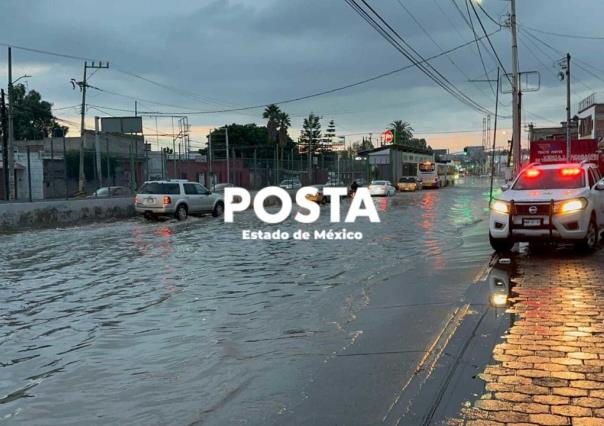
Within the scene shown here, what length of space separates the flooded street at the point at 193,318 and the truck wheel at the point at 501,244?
1.18 feet

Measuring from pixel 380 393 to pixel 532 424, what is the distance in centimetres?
117

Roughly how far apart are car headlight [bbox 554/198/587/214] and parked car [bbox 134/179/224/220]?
1579 cm

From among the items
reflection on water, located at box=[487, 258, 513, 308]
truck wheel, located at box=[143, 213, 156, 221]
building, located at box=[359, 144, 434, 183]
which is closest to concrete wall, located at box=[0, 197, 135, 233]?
truck wheel, located at box=[143, 213, 156, 221]

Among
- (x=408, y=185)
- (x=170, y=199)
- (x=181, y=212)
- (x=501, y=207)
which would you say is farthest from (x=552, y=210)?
(x=408, y=185)

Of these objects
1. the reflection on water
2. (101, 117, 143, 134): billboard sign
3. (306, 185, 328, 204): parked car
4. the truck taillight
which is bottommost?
the reflection on water

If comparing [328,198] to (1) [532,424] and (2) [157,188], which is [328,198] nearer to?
(2) [157,188]

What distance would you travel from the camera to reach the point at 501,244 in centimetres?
1170

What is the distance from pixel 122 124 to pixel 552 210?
4944 cm

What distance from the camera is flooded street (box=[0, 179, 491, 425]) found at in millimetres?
4766

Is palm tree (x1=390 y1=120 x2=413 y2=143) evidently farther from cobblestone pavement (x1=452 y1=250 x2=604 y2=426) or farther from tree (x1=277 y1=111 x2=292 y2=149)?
cobblestone pavement (x1=452 y1=250 x2=604 y2=426)

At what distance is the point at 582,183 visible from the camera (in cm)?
1171

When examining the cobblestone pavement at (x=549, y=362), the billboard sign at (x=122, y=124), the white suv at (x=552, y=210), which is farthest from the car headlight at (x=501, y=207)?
the billboard sign at (x=122, y=124)

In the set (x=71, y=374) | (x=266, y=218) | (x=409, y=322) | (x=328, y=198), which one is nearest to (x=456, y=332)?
(x=409, y=322)

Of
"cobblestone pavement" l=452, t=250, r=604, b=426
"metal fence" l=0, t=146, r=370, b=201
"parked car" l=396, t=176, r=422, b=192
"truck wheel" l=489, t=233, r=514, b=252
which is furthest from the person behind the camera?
"parked car" l=396, t=176, r=422, b=192
